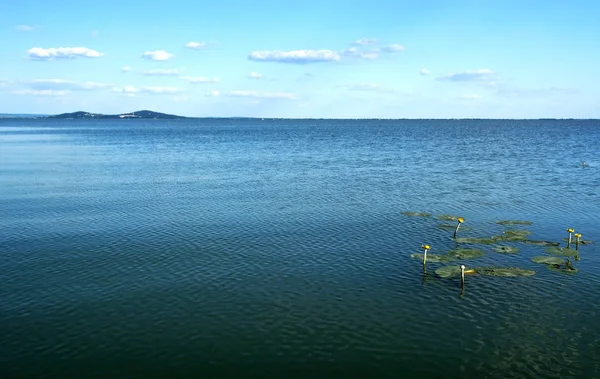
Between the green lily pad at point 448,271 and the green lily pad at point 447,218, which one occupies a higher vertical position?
the green lily pad at point 447,218

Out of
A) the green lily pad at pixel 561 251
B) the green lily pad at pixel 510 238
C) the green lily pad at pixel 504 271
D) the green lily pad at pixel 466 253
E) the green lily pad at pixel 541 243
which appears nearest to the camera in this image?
the green lily pad at pixel 504 271

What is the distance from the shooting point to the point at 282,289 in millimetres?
37656

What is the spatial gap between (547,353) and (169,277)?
29.0 meters

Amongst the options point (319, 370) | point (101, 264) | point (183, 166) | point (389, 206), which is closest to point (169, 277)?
point (101, 264)

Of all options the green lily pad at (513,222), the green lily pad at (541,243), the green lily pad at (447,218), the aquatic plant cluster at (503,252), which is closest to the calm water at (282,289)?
the aquatic plant cluster at (503,252)

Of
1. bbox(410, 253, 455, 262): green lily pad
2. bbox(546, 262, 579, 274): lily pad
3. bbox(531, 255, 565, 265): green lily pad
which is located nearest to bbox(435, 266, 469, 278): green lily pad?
bbox(410, 253, 455, 262): green lily pad

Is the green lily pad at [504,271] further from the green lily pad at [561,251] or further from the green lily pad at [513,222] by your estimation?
the green lily pad at [513,222]

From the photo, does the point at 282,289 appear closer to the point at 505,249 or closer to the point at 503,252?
the point at 503,252

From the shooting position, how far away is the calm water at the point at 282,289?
1092 inches

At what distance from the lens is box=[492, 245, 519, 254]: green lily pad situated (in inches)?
1773

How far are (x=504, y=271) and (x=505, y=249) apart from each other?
6.85 metres

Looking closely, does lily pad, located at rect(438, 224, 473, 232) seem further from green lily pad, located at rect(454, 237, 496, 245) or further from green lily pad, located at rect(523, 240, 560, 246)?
green lily pad, located at rect(523, 240, 560, 246)

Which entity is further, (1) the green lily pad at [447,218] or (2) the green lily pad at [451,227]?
(1) the green lily pad at [447,218]

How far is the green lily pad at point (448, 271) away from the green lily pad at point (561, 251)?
1160 cm
